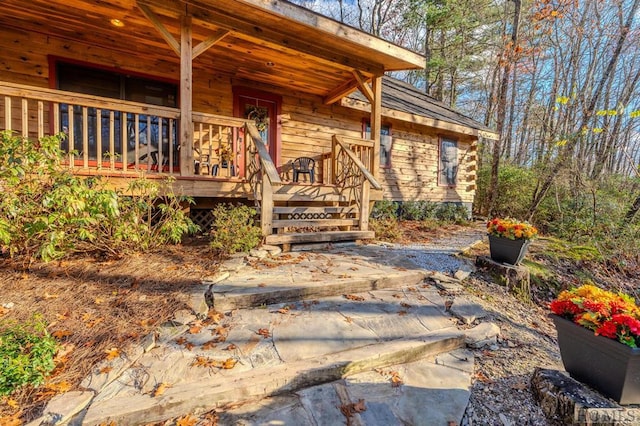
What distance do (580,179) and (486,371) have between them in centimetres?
774

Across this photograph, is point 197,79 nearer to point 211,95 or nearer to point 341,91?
point 211,95

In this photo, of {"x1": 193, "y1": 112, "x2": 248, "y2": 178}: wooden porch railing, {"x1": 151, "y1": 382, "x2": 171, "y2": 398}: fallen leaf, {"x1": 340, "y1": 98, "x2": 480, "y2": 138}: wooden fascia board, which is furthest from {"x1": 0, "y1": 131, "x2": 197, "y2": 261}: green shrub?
{"x1": 340, "y1": 98, "x2": 480, "y2": 138}: wooden fascia board

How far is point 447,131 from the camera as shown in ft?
29.9

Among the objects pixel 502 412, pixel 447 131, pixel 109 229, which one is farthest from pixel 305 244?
pixel 447 131

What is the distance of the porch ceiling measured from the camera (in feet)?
12.9

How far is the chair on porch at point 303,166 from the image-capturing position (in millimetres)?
6610

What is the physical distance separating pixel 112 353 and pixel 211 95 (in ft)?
17.2

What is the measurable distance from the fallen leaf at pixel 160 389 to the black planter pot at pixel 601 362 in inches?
94.6

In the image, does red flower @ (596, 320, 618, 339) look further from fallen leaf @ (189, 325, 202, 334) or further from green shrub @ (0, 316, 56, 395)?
green shrub @ (0, 316, 56, 395)

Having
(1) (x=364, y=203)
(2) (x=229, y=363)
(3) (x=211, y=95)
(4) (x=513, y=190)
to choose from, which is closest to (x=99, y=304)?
(2) (x=229, y=363)

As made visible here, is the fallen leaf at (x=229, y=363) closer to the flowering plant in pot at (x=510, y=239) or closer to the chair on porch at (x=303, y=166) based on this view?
the flowering plant in pot at (x=510, y=239)

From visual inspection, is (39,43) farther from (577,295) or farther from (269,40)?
(577,295)

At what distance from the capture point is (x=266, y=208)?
13.2ft

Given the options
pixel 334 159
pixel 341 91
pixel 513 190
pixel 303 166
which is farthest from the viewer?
pixel 513 190
